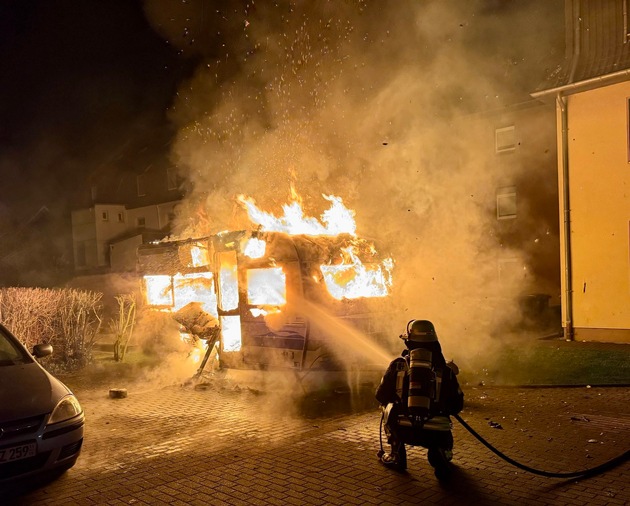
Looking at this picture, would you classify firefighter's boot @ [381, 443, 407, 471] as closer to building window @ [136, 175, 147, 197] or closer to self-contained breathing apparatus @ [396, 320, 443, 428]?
self-contained breathing apparatus @ [396, 320, 443, 428]

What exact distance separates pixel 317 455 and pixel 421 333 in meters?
1.78

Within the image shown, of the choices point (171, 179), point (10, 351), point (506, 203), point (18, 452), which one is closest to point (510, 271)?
point (506, 203)

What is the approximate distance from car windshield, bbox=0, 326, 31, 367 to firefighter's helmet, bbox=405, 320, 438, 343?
3.84 meters

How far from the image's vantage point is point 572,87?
1360 cm

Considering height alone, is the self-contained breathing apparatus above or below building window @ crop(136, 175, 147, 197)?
below

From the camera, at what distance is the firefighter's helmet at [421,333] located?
16.6 feet

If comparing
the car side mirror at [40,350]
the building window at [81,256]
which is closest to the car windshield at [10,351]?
the car side mirror at [40,350]

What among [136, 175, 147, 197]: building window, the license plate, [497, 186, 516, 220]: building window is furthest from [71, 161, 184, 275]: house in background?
the license plate

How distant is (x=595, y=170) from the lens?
13.6m

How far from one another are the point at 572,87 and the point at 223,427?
11.6m

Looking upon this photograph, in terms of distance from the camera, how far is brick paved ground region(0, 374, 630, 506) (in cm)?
473

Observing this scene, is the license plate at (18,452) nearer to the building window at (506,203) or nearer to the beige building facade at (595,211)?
the beige building facade at (595,211)

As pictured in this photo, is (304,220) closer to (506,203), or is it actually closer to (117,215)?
(506,203)

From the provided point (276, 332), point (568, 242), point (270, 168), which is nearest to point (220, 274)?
point (276, 332)
